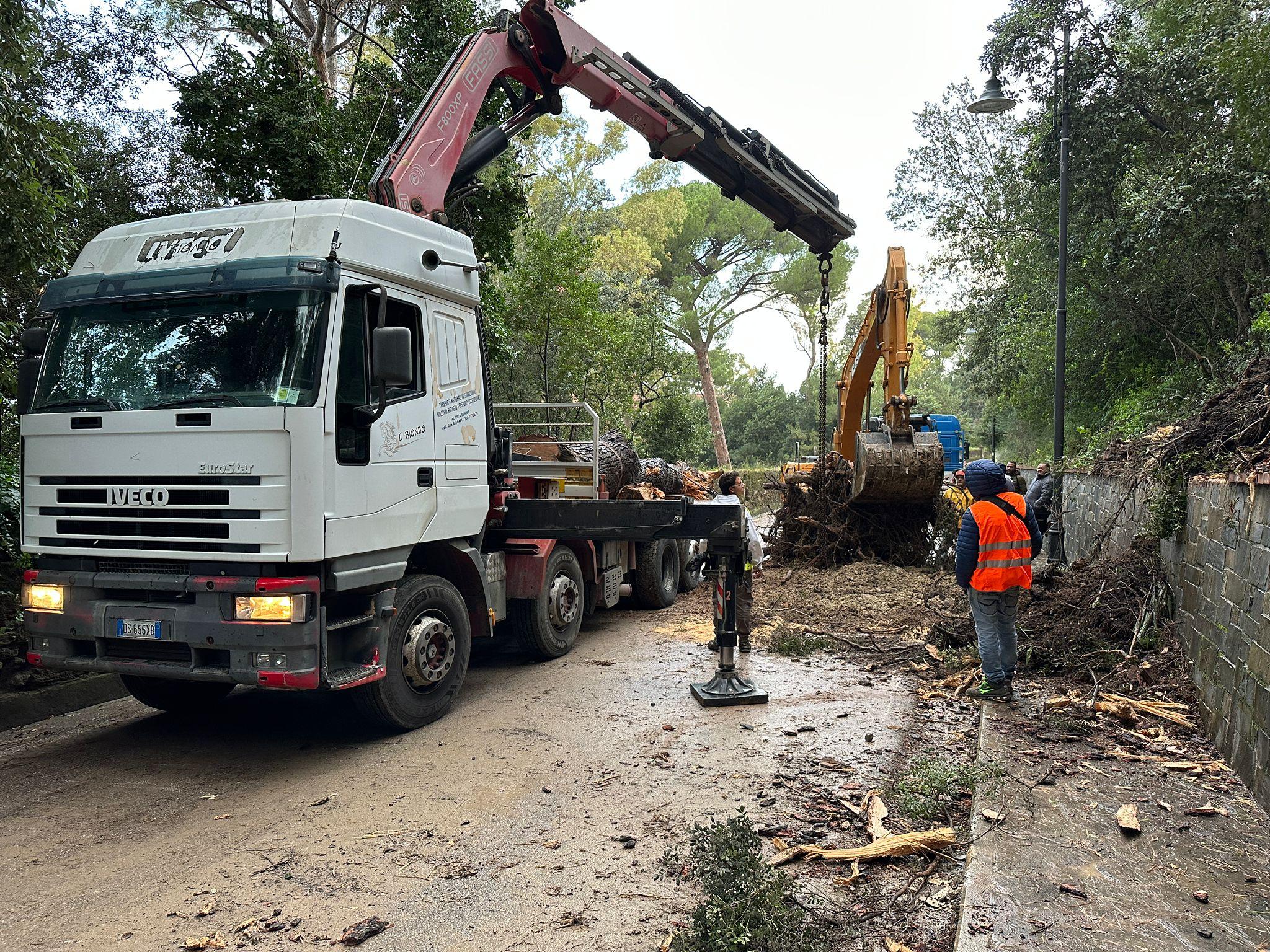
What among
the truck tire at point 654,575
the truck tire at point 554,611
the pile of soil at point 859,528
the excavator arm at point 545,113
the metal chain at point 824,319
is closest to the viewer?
the excavator arm at point 545,113

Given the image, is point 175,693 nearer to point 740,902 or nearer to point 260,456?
point 260,456

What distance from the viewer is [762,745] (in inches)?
225

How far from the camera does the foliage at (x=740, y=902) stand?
10.4 ft

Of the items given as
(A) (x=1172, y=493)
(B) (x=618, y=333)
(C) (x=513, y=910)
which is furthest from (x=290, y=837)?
(B) (x=618, y=333)

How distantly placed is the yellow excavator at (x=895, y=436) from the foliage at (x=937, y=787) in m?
6.13

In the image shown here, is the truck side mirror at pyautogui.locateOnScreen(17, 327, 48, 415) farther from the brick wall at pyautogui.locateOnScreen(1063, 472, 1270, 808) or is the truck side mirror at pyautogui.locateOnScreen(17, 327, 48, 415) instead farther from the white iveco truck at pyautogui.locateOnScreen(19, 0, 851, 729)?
the brick wall at pyautogui.locateOnScreen(1063, 472, 1270, 808)

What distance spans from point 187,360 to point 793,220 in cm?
754

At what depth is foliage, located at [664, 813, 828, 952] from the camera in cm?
318

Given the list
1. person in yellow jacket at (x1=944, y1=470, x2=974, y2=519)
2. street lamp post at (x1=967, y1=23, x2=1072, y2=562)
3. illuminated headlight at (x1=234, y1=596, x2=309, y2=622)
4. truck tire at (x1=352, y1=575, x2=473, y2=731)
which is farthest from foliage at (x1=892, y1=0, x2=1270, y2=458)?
illuminated headlight at (x1=234, y1=596, x2=309, y2=622)

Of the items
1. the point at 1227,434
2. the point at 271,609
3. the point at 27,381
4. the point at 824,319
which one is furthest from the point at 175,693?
the point at 824,319

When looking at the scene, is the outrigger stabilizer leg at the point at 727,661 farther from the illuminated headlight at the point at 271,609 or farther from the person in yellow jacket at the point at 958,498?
the person in yellow jacket at the point at 958,498

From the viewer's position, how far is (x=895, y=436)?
10.8 m

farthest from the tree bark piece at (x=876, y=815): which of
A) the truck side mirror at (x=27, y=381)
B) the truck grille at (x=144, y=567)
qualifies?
the truck side mirror at (x=27, y=381)

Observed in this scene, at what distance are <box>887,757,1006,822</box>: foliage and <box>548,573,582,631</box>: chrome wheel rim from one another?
3.86m
